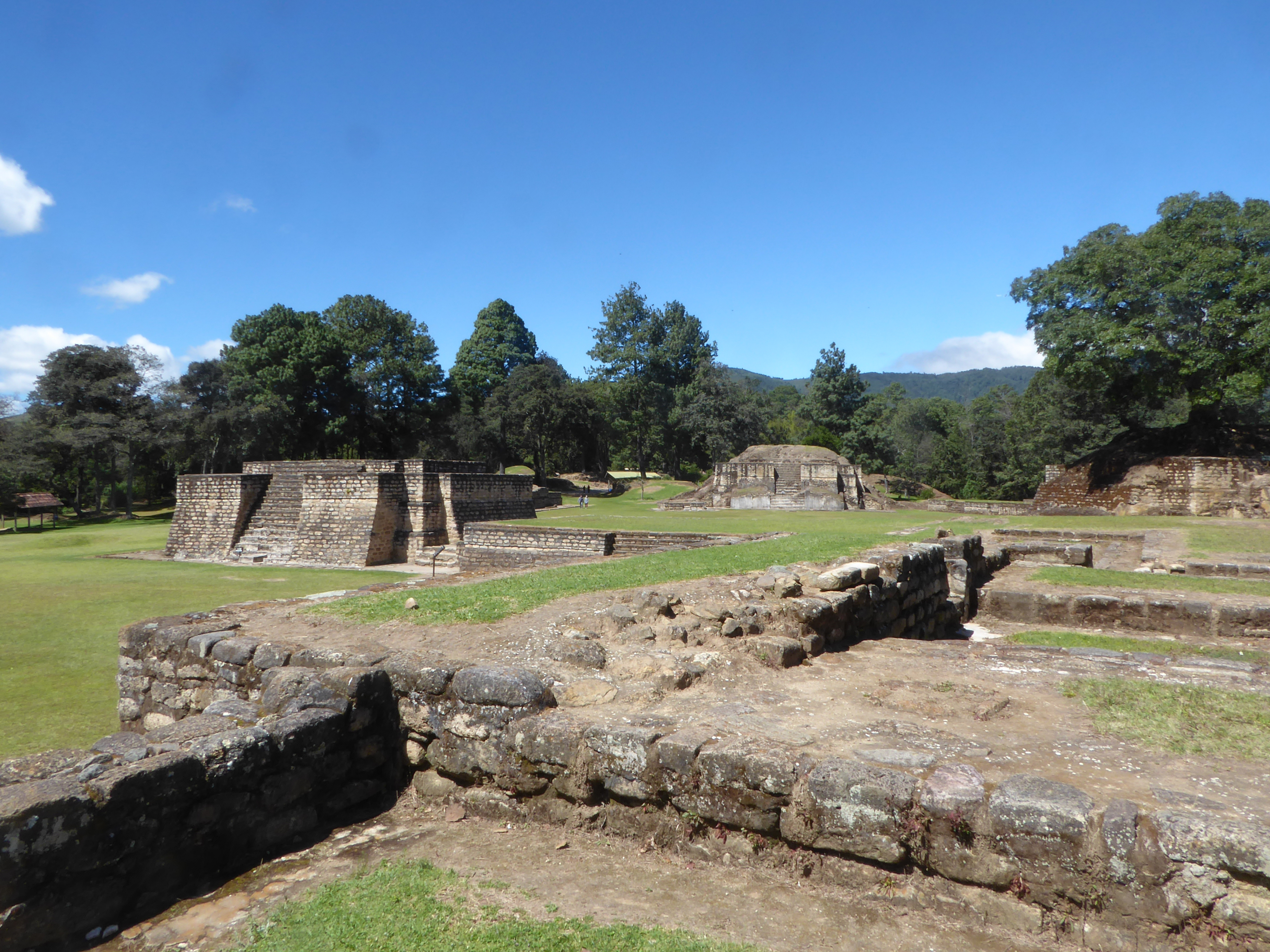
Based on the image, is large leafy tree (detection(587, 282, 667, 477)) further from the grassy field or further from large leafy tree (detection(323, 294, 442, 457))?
the grassy field

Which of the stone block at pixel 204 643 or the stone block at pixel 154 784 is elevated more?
the stone block at pixel 204 643

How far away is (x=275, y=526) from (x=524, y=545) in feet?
25.3

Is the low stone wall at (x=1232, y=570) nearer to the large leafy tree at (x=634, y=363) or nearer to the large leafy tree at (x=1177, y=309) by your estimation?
the large leafy tree at (x=1177, y=309)

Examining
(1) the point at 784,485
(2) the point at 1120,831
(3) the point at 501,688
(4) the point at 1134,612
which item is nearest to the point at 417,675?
(3) the point at 501,688

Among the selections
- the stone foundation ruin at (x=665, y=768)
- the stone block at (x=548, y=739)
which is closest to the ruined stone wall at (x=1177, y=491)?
the stone foundation ruin at (x=665, y=768)

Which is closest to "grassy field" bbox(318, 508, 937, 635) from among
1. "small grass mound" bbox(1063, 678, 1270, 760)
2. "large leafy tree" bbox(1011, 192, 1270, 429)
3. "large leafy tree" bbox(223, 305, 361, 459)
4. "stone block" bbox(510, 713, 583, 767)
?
"stone block" bbox(510, 713, 583, 767)

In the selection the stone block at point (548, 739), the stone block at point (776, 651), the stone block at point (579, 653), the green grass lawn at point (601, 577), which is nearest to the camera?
the stone block at point (548, 739)

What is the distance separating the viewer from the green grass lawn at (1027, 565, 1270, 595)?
7.74 metres

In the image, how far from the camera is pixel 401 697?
3914 millimetres

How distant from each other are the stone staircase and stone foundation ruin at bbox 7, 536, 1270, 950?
13584 mm

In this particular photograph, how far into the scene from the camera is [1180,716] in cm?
350

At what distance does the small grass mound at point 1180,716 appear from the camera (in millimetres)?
3125

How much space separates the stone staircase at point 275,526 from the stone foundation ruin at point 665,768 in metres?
13.6

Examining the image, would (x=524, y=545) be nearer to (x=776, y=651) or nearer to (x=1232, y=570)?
(x=776, y=651)
